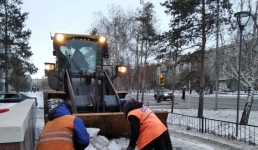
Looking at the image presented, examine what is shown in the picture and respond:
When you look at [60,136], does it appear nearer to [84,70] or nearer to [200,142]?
[84,70]

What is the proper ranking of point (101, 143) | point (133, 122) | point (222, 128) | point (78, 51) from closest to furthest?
1. point (133, 122)
2. point (101, 143)
3. point (78, 51)
4. point (222, 128)

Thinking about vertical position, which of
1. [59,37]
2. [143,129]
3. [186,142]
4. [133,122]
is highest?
[59,37]

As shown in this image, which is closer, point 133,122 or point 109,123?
point 133,122

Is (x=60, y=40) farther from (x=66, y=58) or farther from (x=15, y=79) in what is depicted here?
(x=15, y=79)

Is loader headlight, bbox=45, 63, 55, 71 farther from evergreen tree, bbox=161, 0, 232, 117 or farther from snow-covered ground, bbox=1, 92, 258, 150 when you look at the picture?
evergreen tree, bbox=161, 0, 232, 117

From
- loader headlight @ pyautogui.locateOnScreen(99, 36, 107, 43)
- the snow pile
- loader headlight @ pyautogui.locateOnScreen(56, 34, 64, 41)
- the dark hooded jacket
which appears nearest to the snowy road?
the snow pile

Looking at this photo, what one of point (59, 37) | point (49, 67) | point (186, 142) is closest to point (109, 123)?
point (49, 67)

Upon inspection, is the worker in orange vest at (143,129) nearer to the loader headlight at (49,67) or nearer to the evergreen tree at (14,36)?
the loader headlight at (49,67)

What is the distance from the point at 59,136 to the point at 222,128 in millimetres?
8597

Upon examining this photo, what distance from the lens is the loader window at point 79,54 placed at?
26.1 ft

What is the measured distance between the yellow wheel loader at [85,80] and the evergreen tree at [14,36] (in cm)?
2456

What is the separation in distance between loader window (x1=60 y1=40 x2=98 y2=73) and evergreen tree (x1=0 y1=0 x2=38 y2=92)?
81.9 ft

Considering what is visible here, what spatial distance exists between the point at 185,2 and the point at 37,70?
25002 mm

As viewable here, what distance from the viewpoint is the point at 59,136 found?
309 centimetres
